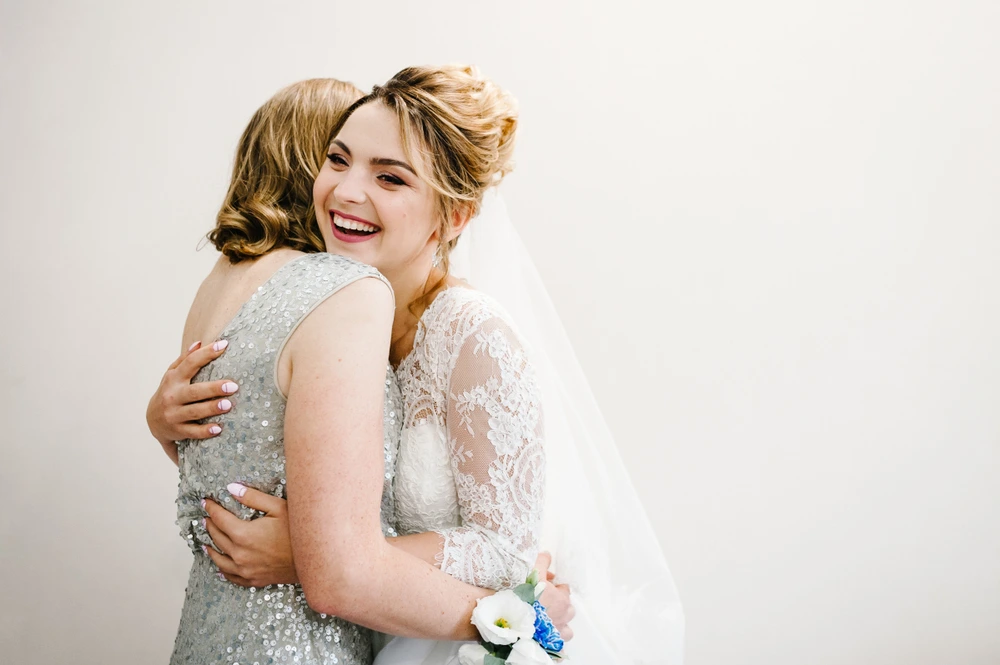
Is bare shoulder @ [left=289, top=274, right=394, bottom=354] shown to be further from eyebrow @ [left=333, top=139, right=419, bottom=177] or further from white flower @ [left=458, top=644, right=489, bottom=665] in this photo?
white flower @ [left=458, top=644, right=489, bottom=665]

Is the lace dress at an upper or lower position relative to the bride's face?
lower

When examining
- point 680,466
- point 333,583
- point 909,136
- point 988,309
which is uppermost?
point 909,136

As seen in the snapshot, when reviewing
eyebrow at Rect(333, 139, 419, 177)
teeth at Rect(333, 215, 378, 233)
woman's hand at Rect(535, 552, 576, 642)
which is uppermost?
eyebrow at Rect(333, 139, 419, 177)

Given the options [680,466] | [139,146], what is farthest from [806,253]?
[139,146]

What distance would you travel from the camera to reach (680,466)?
2576 mm

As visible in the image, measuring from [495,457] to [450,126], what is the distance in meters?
0.61

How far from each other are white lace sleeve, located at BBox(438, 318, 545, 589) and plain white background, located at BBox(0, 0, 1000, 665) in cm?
115

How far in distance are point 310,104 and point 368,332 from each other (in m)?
0.69

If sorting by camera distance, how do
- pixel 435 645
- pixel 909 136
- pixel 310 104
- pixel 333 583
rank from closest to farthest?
pixel 333 583
pixel 435 645
pixel 310 104
pixel 909 136

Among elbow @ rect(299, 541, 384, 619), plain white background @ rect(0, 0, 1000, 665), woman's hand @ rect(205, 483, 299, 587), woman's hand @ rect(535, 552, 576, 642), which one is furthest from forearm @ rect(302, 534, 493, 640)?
plain white background @ rect(0, 0, 1000, 665)

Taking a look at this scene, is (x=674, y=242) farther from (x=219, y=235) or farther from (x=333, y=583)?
(x=333, y=583)

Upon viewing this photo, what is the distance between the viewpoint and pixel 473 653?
1.36 meters

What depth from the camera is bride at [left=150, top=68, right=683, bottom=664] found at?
4.54 ft

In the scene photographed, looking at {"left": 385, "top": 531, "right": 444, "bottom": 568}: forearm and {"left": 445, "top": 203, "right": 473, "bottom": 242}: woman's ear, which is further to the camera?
{"left": 445, "top": 203, "right": 473, "bottom": 242}: woman's ear
